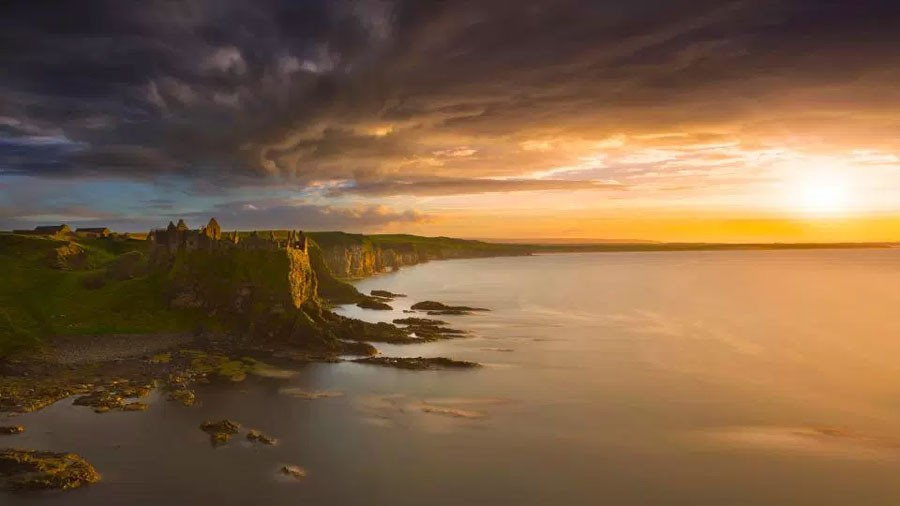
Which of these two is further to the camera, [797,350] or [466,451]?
[797,350]

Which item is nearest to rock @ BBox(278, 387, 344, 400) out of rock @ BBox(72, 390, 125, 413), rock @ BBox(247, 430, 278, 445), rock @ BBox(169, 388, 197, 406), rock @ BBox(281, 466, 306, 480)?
rock @ BBox(169, 388, 197, 406)

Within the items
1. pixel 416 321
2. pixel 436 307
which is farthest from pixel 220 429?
pixel 436 307

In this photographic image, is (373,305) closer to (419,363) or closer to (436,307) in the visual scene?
(436,307)

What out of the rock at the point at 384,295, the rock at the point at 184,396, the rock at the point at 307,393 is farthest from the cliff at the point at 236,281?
the rock at the point at 384,295

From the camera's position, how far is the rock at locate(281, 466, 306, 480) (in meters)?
40.4

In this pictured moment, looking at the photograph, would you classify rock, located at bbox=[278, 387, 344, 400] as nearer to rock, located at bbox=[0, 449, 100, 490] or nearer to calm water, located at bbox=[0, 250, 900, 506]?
calm water, located at bbox=[0, 250, 900, 506]

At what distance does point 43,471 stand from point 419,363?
42.8m

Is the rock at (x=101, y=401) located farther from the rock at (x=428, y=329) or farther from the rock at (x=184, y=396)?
the rock at (x=428, y=329)

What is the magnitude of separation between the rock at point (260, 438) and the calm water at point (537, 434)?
55.6 inches

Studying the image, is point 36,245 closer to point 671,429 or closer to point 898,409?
point 671,429

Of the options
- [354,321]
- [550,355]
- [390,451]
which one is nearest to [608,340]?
[550,355]

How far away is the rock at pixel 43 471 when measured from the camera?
36812 mm

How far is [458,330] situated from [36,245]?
73.0 m

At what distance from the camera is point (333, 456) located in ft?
147
